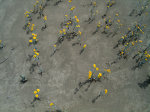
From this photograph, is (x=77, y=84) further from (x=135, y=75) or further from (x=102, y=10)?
(x=102, y=10)

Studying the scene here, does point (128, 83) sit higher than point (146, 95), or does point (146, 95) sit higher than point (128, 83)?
point (128, 83)

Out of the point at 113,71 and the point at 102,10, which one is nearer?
the point at 113,71

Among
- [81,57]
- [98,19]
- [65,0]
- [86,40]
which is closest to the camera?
[81,57]

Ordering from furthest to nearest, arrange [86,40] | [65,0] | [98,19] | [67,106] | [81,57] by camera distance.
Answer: [65,0], [98,19], [86,40], [81,57], [67,106]

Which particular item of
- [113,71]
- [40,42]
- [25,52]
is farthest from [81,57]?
[25,52]

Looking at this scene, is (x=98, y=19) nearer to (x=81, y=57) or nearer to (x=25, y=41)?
(x=81, y=57)

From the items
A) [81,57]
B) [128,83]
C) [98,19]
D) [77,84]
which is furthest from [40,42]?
[128,83]

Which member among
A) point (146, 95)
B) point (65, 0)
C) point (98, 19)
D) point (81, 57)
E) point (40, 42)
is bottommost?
point (146, 95)
